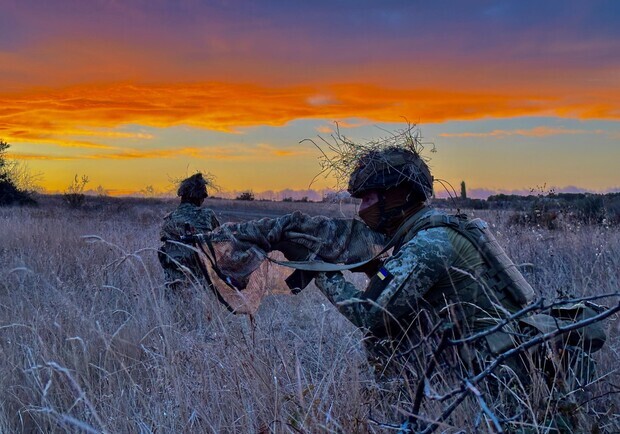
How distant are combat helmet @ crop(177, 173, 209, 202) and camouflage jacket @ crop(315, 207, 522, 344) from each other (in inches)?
194

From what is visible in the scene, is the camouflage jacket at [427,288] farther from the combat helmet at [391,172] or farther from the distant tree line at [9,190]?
the distant tree line at [9,190]

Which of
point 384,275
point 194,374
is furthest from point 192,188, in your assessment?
point 384,275

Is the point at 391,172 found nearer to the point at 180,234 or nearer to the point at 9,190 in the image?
the point at 180,234

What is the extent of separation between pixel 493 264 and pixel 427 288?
1.29 feet

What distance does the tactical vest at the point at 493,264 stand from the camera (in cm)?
331

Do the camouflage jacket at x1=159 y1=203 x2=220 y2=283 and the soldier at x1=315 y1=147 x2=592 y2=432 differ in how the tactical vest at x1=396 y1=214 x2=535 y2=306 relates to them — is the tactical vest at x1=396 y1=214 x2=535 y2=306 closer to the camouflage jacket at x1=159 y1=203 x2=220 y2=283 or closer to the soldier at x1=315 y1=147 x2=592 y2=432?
the soldier at x1=315 y1=147 x2=592 y2=432

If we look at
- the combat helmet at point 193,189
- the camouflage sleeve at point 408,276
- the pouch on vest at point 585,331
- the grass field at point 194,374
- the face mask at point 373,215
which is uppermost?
the combat helmet at point 193,189

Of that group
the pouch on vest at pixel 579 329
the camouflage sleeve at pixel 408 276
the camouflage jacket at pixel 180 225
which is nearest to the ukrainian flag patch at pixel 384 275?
the camouflage sleeve at pixel 408 276

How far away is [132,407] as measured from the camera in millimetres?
3652

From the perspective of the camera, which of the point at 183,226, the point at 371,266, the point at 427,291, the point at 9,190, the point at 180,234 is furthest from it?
the point at 9,190

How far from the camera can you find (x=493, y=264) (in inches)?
131

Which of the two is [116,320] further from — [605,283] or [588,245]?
[588,245]

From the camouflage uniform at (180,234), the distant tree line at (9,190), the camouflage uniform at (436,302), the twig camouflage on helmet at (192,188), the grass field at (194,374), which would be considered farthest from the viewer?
the distant tree line at (9,190)

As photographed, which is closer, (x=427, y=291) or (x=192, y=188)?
(x=427, y=291)
